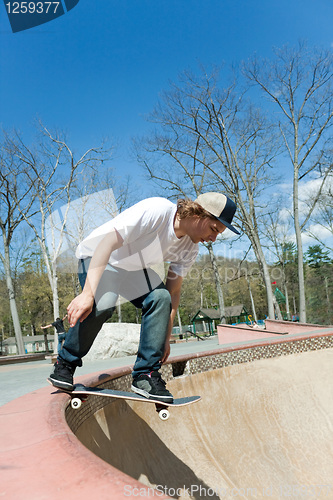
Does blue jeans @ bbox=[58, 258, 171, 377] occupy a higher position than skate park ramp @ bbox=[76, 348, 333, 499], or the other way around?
blue jeans @ bbox=[58, 258, 171, 377]

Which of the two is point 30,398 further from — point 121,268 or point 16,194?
point 16,194

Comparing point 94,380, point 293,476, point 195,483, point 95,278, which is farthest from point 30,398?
point 293,476

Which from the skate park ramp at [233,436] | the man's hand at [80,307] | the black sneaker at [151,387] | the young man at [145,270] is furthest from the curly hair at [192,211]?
the skate park ramp at [233,436]

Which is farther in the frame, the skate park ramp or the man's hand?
the skate park ramp

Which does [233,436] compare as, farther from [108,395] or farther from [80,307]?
[80,307]

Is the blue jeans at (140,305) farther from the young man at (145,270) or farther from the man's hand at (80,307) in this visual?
the man's hand at (80,307)

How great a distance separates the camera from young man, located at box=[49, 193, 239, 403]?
2.10m

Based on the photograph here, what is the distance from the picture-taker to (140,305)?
238 centimetres

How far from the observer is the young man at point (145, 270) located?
210 centimetres

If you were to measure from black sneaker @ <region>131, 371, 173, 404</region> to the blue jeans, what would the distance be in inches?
1.5

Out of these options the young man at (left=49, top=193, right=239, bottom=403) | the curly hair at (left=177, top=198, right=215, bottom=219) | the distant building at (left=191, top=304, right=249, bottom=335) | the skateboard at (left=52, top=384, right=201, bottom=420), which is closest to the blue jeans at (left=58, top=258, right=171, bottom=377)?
the young man at (left=49, top=193, right=239, bottom=403)

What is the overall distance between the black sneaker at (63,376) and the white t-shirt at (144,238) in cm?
64

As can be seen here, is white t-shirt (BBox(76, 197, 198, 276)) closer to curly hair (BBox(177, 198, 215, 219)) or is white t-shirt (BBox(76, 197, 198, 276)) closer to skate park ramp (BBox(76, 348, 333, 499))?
curly hair (BBox(177, 198, 215, 219))

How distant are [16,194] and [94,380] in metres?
16.2
